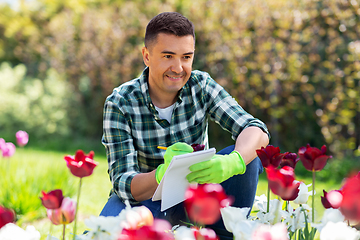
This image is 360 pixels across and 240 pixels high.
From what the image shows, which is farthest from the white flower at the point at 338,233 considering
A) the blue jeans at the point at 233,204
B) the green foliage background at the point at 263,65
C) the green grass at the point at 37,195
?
the green foliage background at the point at 263,65

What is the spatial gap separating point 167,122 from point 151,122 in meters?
0.09

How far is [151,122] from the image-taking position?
1.70m

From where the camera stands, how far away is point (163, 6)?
17.0ft

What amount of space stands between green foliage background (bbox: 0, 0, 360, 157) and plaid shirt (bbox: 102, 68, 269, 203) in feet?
7.95

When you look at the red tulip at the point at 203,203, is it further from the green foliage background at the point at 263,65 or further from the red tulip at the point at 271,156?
the green foliage background at the point at 263,65

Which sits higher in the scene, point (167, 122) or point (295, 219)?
point (167, 122)

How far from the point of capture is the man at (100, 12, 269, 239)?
56.6 inches

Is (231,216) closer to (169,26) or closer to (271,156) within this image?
(271,156)

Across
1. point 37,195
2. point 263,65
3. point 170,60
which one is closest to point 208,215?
point 170,60

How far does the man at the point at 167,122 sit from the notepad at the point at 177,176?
9cm

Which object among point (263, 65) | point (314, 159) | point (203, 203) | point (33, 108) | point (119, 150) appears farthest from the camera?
point (33, 108)

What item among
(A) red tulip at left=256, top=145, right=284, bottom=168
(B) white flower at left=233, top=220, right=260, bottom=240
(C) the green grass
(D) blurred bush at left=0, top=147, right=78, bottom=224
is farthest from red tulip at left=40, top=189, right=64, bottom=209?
(D) blurred bush at left=0, top=147, right=78, bottom=224

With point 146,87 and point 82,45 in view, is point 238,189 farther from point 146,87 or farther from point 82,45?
point 82,45

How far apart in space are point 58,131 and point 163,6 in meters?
2.97
